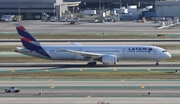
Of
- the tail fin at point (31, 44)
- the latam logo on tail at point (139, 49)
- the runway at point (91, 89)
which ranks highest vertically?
the tail fin at point (31, 44)

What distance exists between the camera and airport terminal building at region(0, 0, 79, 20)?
184000mm

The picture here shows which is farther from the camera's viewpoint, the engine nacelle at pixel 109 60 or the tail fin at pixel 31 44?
the tail fin at pixel 31 44

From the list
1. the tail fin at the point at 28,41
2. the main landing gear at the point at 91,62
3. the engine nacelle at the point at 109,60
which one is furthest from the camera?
the tail fin at the point at 28,41

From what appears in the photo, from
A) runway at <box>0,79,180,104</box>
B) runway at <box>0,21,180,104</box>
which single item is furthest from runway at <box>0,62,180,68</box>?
runway at <box>0,79,180,104</box>

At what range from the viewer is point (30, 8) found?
605 feet

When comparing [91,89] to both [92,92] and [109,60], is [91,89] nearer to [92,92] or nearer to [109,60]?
[92,92]

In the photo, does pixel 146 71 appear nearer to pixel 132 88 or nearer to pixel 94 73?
pixel 94 73

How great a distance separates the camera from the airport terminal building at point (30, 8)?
184000 millimetres

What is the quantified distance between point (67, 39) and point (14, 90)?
186ft

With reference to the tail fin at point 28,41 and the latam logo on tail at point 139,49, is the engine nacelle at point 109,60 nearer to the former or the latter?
the latam logo on tail at point 139,49

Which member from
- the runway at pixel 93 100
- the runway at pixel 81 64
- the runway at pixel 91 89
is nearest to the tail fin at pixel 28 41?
the runway at pixel 81 64

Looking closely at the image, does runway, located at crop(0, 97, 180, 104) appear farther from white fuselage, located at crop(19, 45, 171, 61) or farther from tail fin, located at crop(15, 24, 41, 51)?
tail fin, located at crop(15, 24, 41, 51)

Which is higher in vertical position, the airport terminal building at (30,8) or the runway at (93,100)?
the airport terminal building at (30,8)

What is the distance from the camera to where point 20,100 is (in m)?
50.4
